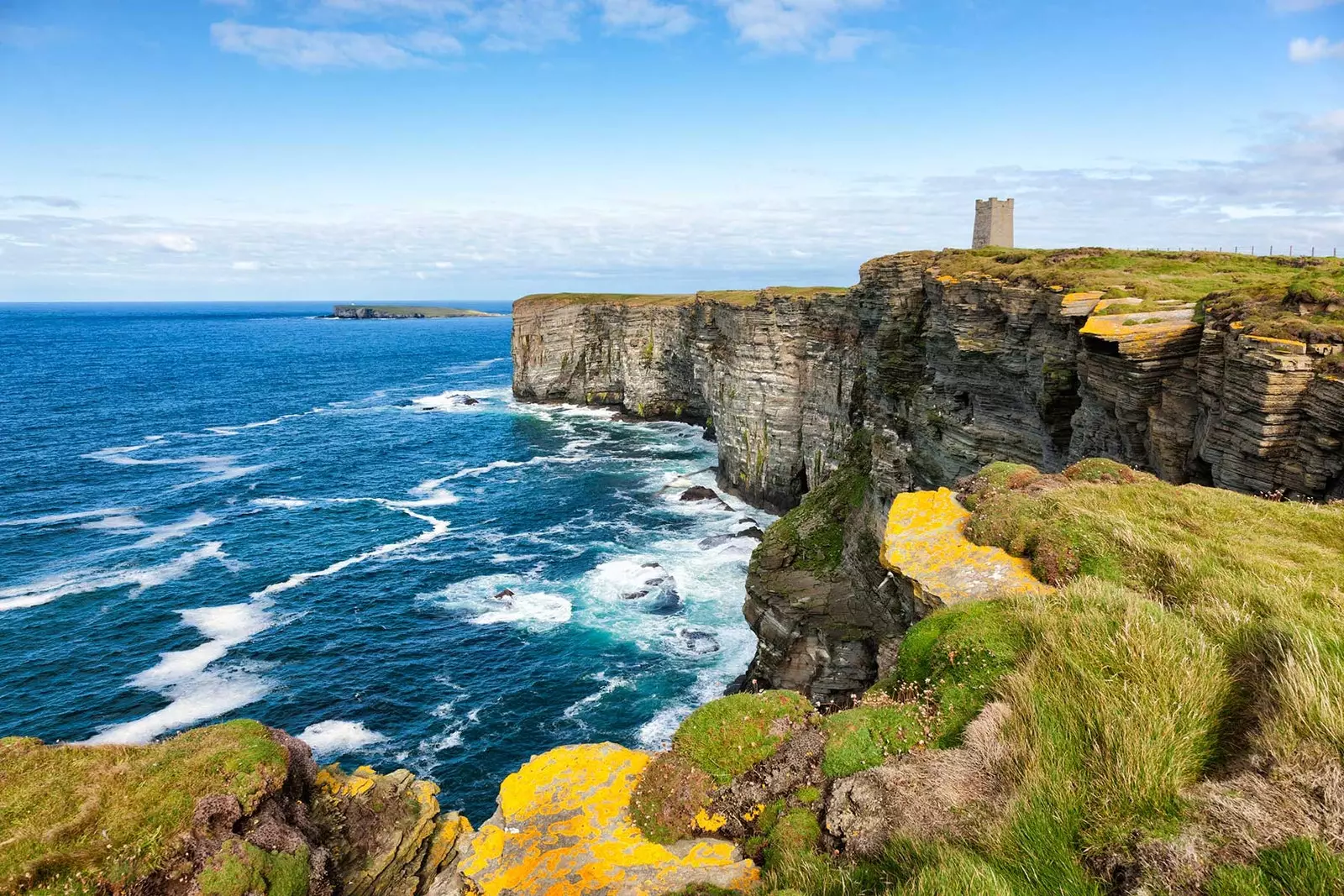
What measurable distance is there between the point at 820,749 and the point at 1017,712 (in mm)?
3569

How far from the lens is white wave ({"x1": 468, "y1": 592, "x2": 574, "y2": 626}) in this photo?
44156 mm

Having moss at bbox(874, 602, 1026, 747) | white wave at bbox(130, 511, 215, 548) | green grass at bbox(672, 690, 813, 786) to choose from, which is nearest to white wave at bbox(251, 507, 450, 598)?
white wave at bbox(130, 511, 215, 548)

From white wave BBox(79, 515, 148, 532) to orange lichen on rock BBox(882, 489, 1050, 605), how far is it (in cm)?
6324

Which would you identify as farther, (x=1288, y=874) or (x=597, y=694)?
(x=597, y=694)

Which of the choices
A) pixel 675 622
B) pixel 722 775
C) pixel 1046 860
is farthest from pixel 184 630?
pixel 1046 860

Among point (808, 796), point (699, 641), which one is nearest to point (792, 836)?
point (808, 796)

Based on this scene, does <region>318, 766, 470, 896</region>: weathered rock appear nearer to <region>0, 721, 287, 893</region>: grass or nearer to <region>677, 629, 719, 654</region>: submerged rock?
<region>0, 721, 287, 893</region>: grass

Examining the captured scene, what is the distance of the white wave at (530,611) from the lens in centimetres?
4416

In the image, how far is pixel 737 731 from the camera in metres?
11.9

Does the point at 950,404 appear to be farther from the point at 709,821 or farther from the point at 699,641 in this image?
the point at 709,821

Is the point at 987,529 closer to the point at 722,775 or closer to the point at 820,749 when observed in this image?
the point at 820,749

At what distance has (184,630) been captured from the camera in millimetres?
41438

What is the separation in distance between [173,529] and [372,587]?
2201 cm

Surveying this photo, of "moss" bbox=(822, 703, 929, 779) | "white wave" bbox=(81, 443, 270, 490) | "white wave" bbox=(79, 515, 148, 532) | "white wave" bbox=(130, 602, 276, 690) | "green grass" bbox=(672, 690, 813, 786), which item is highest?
"moss" bbox=(822, 703, 929, 779)
